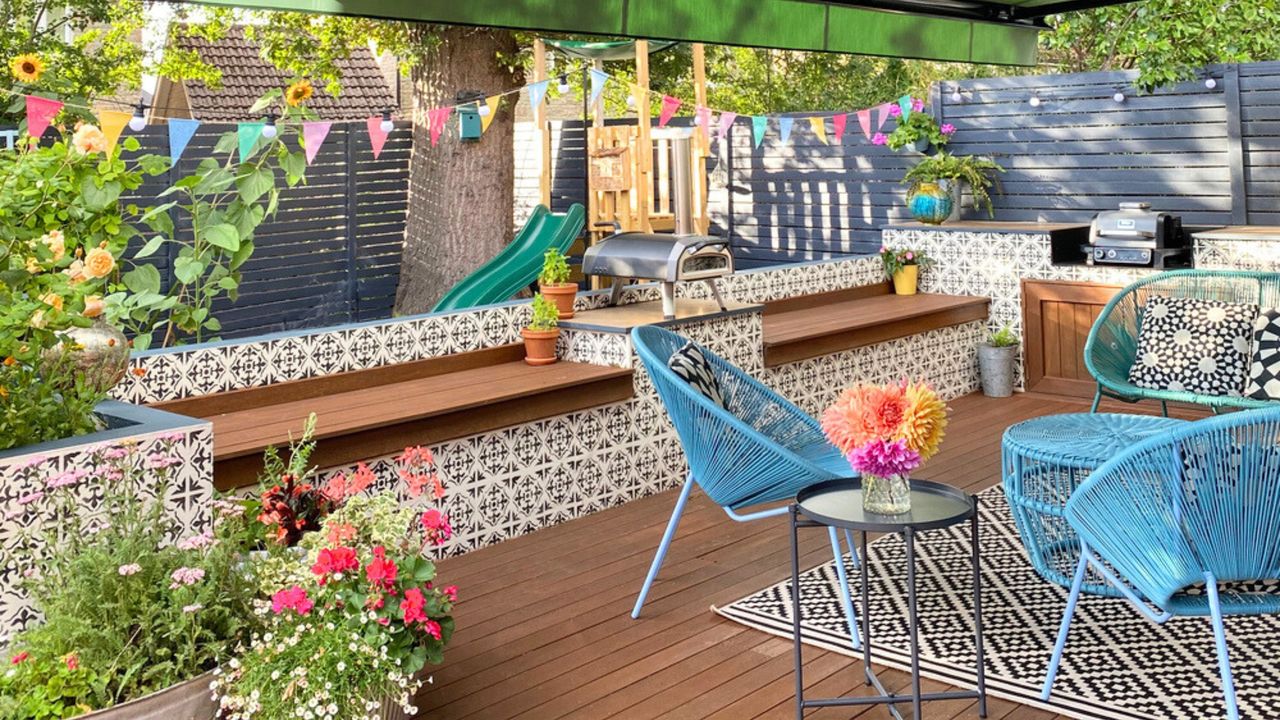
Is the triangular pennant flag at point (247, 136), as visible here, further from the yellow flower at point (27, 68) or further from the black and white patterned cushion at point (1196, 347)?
the black and white patterned cushion at point (1196, 347)

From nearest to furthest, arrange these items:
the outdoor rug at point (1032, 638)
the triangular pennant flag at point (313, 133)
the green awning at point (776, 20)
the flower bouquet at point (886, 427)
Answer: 1. the green awning at point (776, 20)
2. the flower bouquet at point (886, 427)
3. the outdoor rug at point (1032, 638)
4. the triangular pennant flag at point (313, 133)

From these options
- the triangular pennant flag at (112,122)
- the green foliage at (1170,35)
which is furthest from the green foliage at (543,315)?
the green foliage at (1170,35)

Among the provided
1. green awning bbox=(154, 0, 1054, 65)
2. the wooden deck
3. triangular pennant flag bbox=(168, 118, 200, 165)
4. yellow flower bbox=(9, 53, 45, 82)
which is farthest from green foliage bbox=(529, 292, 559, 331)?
yellow flower bbox=(9, 53, 45, 82)

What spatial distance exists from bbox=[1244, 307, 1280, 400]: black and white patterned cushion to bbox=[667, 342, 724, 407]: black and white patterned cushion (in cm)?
251

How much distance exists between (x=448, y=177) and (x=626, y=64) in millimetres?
4508

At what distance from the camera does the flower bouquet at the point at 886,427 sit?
3.08 m

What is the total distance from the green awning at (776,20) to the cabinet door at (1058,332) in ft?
9.19

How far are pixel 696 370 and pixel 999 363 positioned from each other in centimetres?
380

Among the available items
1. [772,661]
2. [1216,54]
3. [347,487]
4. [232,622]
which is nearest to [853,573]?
[772,661]

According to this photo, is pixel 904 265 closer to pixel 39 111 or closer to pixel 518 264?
pixel 518 264

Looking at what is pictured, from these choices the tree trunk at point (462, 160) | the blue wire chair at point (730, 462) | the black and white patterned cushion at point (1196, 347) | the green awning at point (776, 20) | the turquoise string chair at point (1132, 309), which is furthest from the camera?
the tree trunk at point (462, 160)

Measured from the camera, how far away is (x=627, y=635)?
390 centimetres

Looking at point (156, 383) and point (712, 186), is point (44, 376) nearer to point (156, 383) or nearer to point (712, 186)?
point (156, 383)

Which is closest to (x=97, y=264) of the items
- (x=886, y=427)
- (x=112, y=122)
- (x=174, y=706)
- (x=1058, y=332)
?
(x=174, y=706)
